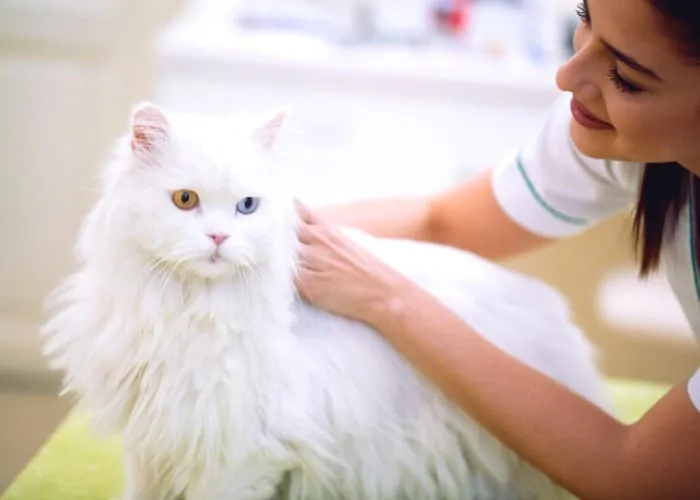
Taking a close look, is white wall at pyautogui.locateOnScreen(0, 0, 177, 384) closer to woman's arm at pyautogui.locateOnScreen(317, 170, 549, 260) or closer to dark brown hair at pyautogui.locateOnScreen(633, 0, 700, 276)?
woman's arm at pyautogui.locateOnScreen(317, 170, 549, 260)

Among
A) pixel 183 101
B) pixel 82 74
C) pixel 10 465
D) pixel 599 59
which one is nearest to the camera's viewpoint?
pixel 599 59

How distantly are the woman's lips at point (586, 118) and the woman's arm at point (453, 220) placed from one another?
12.1 inches

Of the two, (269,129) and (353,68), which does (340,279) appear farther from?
(353,68)

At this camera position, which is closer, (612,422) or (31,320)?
(612,422)

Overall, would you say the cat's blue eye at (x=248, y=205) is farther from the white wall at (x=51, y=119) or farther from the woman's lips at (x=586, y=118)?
the white wall at (x=51, y=119)

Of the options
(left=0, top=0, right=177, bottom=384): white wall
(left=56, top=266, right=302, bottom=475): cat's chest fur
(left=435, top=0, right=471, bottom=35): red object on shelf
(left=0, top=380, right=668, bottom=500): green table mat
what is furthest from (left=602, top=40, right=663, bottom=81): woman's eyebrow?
(left=0, top=0, right=177, bottom=384): white wall

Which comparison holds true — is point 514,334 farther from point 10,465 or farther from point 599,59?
point 10,465

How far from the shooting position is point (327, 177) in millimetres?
2248

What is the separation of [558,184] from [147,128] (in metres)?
0.58

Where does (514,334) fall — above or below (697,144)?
below

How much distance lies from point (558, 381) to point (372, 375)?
0.76 ft

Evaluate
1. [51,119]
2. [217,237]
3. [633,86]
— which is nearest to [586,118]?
[633,86]

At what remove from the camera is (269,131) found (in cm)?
97

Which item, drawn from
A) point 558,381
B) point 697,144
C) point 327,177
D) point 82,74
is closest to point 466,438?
point 558,381
